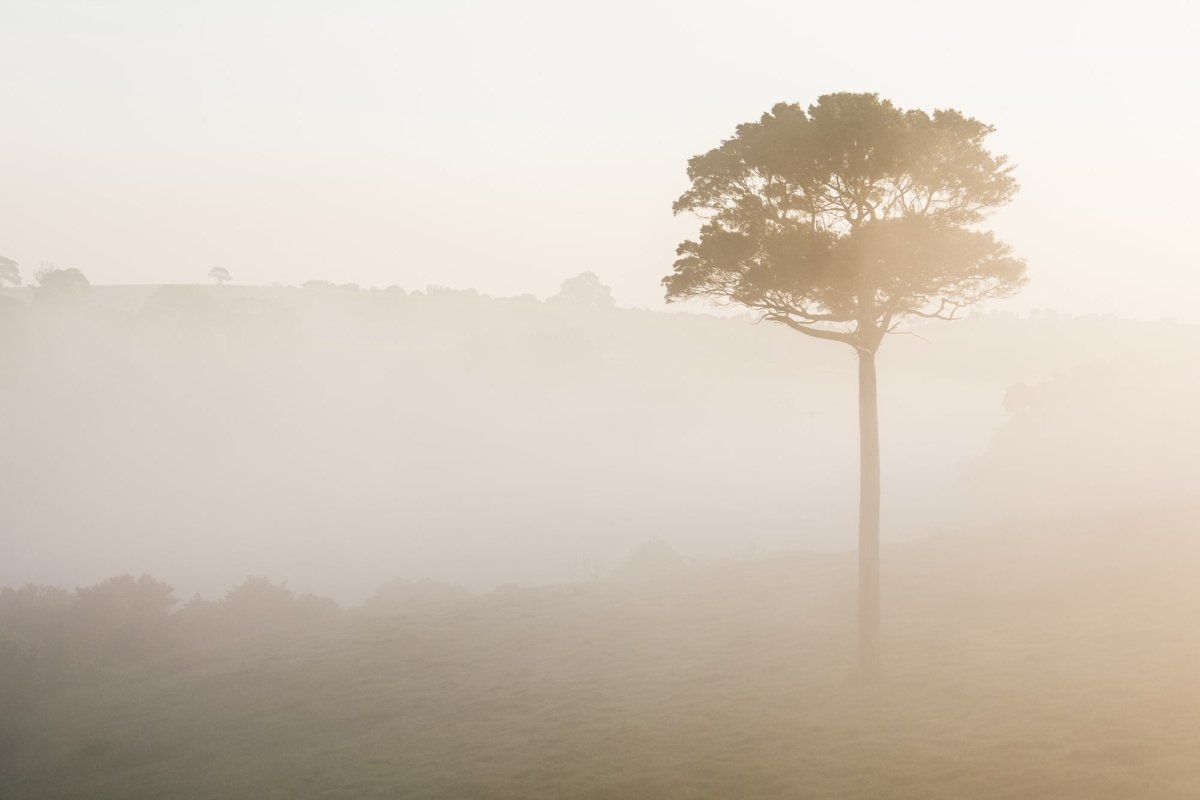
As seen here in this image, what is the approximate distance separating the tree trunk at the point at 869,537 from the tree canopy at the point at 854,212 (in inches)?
41.3

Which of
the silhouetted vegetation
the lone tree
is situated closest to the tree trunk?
the lone tree

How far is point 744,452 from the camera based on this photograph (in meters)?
106

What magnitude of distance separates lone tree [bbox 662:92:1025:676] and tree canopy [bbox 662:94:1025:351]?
24 mm

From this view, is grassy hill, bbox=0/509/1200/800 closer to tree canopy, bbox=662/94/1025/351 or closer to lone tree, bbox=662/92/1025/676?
lone tree, bbox=662/92/1025/676

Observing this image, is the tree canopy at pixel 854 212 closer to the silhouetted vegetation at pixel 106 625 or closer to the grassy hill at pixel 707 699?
the grassy hill at pixel 707 699

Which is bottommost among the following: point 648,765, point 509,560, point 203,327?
point 509,560

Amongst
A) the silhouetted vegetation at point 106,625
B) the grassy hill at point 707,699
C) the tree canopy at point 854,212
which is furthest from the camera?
the silhouetted vegetation at point 106,625

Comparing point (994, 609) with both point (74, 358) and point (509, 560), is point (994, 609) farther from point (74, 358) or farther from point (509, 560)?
point (74, 358)

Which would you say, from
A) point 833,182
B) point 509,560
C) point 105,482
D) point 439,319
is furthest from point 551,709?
point 439,319

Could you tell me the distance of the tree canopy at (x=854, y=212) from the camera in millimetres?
18812

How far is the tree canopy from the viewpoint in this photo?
741 inches

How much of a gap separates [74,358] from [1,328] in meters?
11.7

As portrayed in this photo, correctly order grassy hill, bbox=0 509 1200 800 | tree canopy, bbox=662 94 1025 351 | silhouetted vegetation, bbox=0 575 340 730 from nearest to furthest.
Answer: grassy hill, bbox=0 509 1200 800 < tree canopy, bbox=662 94 1025 351 < silhouetted vegetation, bbox=0 575 340 730

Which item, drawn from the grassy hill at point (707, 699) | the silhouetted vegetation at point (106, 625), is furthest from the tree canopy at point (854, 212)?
the silhouetted vegetation at point (106, 625)
